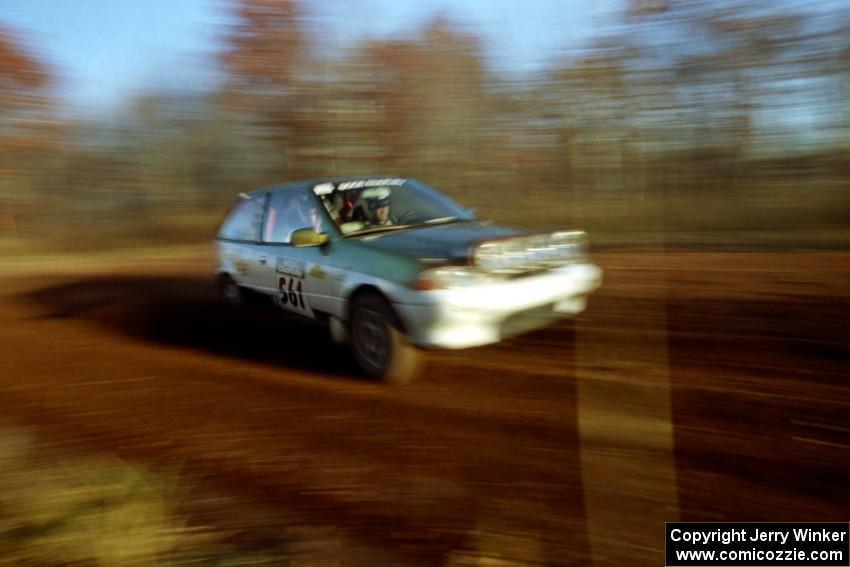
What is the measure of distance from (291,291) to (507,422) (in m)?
2.61

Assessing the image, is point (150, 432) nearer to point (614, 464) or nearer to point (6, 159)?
point (614, 464)

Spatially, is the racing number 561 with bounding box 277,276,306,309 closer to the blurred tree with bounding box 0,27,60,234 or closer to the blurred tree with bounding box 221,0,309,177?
the blurred tree with bounding box 221,0,309,177

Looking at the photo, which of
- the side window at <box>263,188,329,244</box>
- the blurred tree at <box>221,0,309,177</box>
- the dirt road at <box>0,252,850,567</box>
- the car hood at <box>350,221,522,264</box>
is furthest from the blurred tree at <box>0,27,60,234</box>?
the car hood at <box>350,221,522,264</box>

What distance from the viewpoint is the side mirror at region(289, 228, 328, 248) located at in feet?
17.6

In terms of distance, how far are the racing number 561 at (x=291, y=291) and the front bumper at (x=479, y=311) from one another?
1.39 meters

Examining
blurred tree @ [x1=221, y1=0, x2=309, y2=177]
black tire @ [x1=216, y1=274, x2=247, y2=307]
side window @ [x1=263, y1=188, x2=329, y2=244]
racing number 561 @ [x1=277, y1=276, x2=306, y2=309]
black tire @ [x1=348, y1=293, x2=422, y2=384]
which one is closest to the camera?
black tire @ [x1=348, y1=293, x2=422, y2=384]

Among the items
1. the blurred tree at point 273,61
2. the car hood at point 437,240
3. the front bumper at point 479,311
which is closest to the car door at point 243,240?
the car hood at point 437,240

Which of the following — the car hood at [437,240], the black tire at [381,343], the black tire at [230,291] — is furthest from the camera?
the black tire at [230,291]

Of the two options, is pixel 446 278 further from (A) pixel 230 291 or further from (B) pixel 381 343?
(A) pixel 230 291

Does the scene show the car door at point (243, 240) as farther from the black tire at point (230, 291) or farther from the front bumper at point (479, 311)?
the front bumper at point (479, 311)

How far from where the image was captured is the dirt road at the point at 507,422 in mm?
3041

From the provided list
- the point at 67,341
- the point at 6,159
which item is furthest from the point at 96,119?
the point at 67,341

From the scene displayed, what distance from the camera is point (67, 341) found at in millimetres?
7699

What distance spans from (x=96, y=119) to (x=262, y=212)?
19166mm
